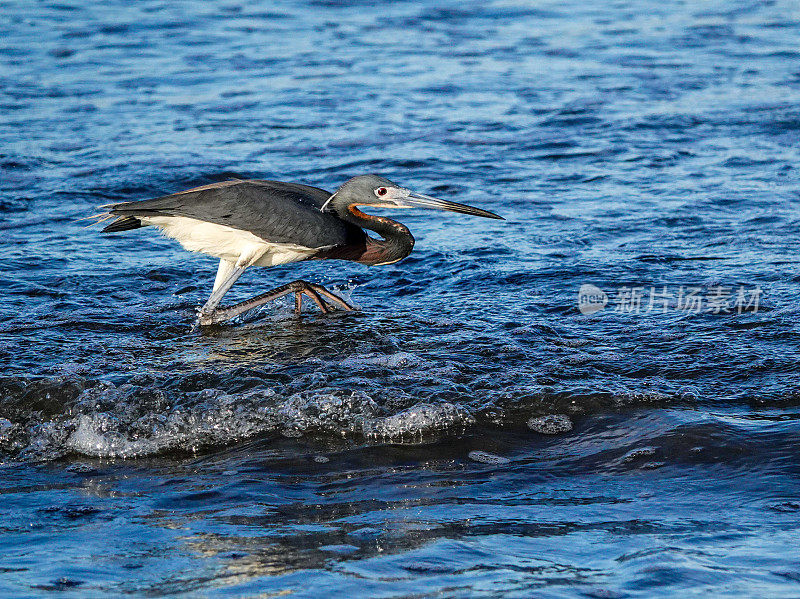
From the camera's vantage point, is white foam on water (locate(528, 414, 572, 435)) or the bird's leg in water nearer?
white foam on water (locate(528, 414, 572, 435))

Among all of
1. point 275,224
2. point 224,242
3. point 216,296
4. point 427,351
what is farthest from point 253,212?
point 427,351

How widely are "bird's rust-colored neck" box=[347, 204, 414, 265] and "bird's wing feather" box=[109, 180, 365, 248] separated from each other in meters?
0.34

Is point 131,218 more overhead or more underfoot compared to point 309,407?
more overhead

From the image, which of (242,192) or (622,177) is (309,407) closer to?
(242,192)

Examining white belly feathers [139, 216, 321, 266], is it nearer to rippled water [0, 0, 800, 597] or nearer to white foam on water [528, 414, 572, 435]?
rippled water [0, 0, 800, 597]

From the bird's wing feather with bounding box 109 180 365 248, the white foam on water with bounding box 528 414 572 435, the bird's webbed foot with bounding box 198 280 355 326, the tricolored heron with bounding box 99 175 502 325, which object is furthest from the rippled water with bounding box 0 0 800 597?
the bird's wing feather with bounding box 109 180 365 248

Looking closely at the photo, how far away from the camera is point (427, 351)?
669 centimetres

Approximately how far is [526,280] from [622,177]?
277 cm

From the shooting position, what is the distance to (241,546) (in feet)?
14.8

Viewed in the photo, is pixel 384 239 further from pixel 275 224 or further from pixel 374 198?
pixel 275 224

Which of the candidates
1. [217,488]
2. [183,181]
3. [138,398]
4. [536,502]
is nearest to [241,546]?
[217,488]

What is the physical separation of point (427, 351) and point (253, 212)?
148 centimetres

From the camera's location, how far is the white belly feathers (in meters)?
7.22

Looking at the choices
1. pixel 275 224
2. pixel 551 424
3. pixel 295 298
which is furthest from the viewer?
pixel 295 298
